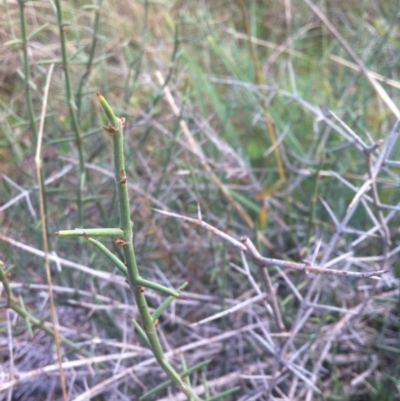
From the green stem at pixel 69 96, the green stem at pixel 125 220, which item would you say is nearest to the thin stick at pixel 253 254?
the green stem at pixel 125 220

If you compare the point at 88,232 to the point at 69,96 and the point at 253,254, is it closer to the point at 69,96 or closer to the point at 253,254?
the point at 253,254

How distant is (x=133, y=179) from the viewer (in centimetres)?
129

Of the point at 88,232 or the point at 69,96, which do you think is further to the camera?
the point at 69,96

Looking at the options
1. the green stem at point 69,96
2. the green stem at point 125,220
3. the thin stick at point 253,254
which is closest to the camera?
the green stem at point 125,220

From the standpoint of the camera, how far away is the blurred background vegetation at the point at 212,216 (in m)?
0.98

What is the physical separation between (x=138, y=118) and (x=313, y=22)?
38.6 inches

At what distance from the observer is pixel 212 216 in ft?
3.91

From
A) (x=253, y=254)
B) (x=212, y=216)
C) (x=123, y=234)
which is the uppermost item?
(x=123, y=234)

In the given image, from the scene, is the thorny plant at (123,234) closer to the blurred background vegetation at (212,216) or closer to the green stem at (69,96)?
the blurred background vegetation at (212,216)

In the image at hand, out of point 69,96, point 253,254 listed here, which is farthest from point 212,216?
point 253,254

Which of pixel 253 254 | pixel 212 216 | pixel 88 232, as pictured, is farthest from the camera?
pixel 212 216

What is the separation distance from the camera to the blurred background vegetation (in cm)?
98

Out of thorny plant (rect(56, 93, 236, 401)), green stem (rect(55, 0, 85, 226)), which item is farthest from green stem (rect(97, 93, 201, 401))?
green stem (rect(55, 0, 85, 226))

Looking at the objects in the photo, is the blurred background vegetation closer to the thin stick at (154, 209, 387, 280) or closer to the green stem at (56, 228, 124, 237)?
the thin stick at (154, 209, 387, 280)
